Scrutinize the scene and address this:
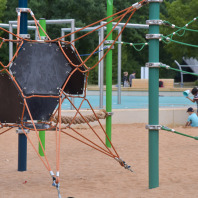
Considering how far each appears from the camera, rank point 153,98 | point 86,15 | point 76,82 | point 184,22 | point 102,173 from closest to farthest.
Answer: point 153,98 → point 102,173 → point 76,82 → point 184,22 → point 86,15

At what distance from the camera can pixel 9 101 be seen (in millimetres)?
5434

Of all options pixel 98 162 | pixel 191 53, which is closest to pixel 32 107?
pixel 98 162

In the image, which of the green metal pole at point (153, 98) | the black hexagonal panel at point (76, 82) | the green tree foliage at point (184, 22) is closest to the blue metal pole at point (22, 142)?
the black hexagonal panel at point (76, 82)

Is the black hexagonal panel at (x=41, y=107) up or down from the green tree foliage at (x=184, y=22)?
down

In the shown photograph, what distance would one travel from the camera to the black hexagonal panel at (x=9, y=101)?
5340 millimetres

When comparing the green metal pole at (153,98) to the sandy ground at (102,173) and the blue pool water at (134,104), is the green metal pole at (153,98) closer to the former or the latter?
the sandy ground at (102,173)

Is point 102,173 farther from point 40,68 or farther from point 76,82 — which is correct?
point 40,68

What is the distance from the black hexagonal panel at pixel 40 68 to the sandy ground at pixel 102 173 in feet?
3.12

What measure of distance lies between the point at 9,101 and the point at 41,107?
473mm

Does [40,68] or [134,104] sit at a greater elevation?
[40,68]

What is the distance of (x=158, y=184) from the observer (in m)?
4.78

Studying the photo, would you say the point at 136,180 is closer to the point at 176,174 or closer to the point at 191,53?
the point at 176,174

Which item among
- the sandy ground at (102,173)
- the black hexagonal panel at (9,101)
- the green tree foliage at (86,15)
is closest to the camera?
the sandy ground at (102,173)

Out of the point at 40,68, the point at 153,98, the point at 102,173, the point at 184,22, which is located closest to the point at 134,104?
the point at 102,173
